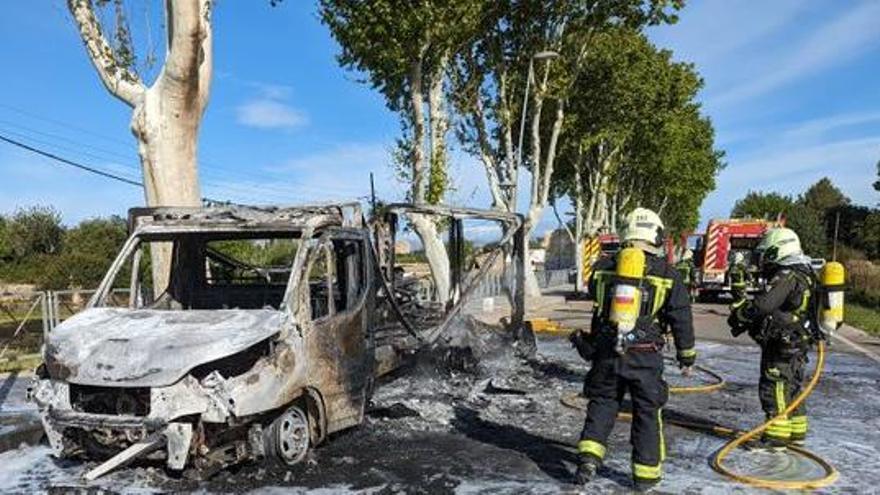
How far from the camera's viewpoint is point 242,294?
827 cm

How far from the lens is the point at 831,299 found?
6605mm

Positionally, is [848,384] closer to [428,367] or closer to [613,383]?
[428,367]

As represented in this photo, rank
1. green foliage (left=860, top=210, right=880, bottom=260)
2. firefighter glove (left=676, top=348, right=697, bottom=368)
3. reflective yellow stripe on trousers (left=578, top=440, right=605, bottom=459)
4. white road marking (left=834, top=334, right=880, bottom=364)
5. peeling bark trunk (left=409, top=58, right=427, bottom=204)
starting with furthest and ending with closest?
green foliage (left=860, top=210, right=880, bottom=260) < peeling bark trunk (left=409, top=58, right=427, bottom=204) < white road marking (left=834, top=334, right=880, bottom=364) < firefighter glove (left=676, top=348, right=697, bottom=368) < reflective yellow stripe on trousers (left=578, top=440, right=605, bottom=459)

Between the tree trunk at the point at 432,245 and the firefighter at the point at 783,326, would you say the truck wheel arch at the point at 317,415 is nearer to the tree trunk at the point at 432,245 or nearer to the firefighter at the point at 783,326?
the firefighter at the point at 783,326

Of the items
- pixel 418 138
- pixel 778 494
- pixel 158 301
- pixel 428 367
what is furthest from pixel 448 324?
pixel 418 138

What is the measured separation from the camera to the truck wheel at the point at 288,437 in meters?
6.05

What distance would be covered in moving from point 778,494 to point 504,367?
5.50 m

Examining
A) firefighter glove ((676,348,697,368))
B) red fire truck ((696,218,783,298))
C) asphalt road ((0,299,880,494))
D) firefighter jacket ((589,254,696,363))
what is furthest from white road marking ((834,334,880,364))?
red fire truck ((696,218,783,298))

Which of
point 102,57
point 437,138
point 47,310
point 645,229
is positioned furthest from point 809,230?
point 645,229

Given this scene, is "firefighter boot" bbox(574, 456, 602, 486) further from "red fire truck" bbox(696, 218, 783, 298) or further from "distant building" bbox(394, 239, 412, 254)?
"red fire truck" bbox(696, 218, 783, 298)

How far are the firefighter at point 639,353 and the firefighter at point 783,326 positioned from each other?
1.09 meters

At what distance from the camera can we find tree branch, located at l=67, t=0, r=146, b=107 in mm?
11336

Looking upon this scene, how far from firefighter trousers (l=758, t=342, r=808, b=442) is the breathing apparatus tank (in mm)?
1887

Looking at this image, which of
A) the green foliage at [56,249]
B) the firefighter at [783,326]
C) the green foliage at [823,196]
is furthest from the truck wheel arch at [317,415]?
the green foliage at [823,196]
